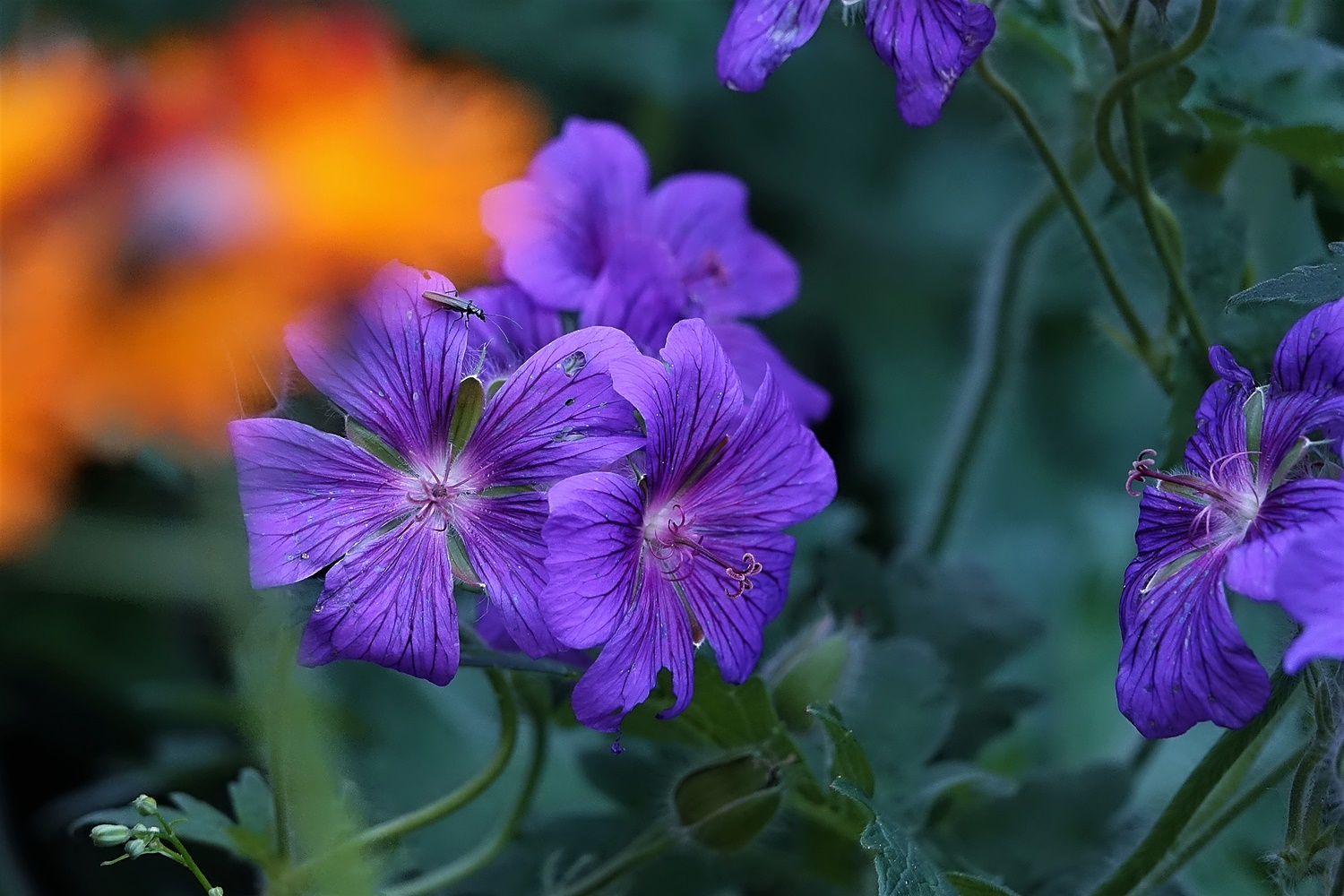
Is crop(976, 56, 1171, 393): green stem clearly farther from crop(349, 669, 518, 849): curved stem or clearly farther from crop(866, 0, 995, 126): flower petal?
crop(349, 669, 518, 849): curved stem

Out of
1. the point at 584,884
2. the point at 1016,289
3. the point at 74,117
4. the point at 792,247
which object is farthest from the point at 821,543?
the point at 792,247

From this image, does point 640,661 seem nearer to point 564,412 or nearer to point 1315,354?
point 564,412

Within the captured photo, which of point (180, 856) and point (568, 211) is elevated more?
point (568, 211)

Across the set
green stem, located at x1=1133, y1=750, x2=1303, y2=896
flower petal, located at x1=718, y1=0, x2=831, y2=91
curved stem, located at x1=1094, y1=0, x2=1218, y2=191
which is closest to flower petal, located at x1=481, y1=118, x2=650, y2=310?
flower petal, located at x1=718, y1=0, x2=831, y2=91

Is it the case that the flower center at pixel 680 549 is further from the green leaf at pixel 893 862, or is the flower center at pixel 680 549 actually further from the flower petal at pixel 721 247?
the flower petal at pixel 721 247

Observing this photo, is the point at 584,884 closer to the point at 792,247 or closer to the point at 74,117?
the point at 74,117

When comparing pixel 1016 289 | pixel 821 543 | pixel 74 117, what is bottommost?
pixel 821 543

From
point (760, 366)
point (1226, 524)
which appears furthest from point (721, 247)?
point (1226, 524)
